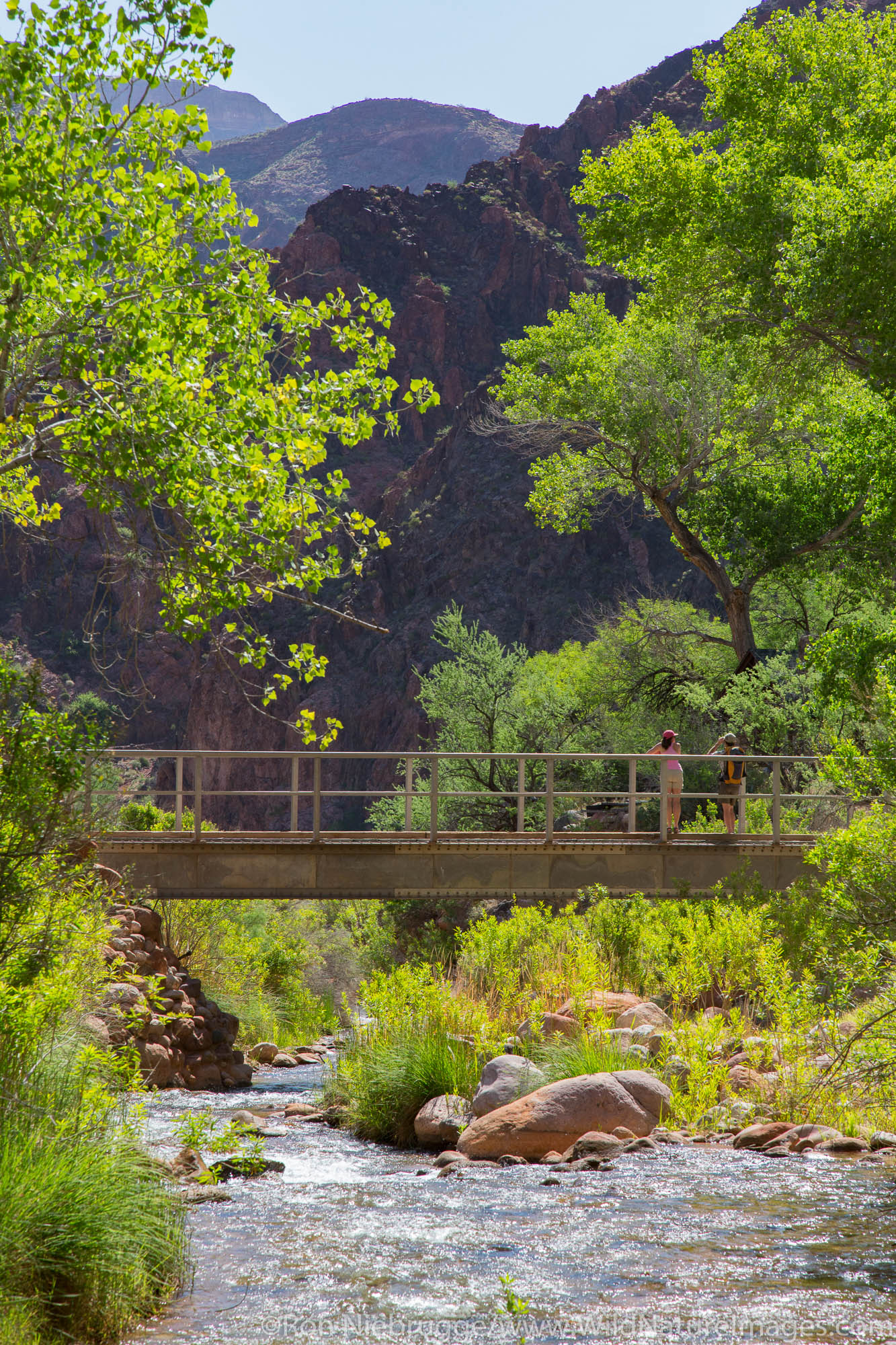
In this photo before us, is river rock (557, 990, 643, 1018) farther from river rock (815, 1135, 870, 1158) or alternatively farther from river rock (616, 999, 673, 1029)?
river rock (815, 1135, 870, 1158)

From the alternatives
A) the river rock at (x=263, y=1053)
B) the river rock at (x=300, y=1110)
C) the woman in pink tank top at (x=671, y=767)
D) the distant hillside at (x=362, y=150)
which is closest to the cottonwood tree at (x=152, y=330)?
the river rock at (x=300, y=1110)

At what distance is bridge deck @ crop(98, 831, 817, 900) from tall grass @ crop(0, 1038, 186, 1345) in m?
8.13

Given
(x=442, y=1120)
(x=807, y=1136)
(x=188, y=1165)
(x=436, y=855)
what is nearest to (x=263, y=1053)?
(x=436, y=855)

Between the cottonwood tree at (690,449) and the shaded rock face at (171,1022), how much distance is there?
42.8 feet

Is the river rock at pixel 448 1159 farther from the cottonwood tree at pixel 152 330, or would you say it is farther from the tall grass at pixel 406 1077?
the cottonwood tree at pixel 152 330

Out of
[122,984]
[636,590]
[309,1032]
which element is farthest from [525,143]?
[122,984]

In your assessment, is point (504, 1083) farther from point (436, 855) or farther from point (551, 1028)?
point (436, 855)

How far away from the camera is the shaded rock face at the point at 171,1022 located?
13.7 meters

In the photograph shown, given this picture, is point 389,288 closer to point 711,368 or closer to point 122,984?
point 711,368

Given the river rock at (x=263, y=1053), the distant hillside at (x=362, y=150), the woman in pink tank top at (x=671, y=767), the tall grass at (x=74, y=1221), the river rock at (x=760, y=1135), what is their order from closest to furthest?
the tall grass at (x=74, y=1221), the river rock at (x=760, y=1135), the woman in pink tank top at (x=671, y=767), the river rock at (x=263, y=1053), the distant hillside at (x=362, y=150)

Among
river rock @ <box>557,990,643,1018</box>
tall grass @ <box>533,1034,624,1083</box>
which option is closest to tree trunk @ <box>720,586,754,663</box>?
river rock @ <box>557,990,643,1018</box>

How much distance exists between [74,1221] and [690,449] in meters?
20.7

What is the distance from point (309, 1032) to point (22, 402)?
717 inches

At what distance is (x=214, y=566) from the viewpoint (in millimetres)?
6734
